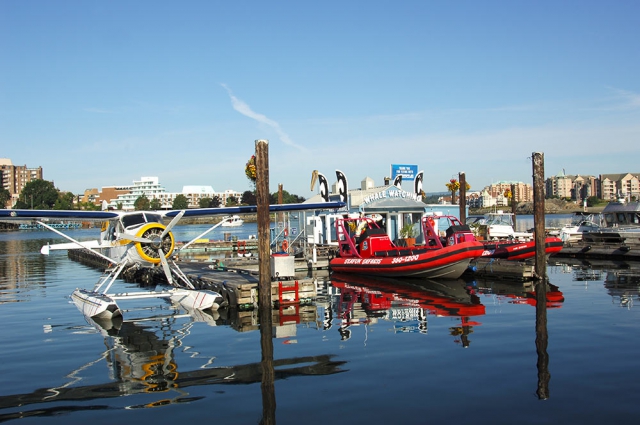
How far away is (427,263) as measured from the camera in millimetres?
22359

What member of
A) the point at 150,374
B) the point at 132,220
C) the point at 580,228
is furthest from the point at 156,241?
the point at 580,228

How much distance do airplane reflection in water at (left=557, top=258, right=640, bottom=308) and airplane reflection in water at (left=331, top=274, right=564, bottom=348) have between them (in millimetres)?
1848

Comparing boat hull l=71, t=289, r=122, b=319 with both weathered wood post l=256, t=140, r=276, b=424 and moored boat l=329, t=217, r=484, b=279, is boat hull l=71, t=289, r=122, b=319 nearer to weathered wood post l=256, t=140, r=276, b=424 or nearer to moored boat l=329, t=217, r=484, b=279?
weathered wood post l=256, t=140, r=276, b=424

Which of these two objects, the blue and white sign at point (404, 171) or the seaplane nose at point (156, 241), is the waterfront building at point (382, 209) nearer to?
the blue and white sign at point (404, 171)

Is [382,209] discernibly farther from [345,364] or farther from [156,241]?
[345,364]

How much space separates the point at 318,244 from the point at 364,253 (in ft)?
29.0

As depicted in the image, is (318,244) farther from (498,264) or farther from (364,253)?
(498,264)

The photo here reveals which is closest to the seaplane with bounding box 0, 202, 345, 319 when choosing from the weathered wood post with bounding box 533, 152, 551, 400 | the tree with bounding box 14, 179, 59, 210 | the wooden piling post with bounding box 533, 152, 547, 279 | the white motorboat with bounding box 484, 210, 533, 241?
the weathered wood post with bounding box 533, 152, 551, 400

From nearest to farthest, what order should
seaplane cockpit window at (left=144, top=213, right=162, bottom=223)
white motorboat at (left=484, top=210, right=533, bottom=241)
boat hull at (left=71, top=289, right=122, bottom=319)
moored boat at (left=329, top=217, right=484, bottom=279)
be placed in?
boat hull at (left=71, top=289, right=122, bottom=319) < seaplane cockpit window at (left=144, top=213, right=162, bottom=223) < moored boat at (left=329, top=217, right=484, bottom=279) < white motorboat at (left=484, top=210, right=533, bottom=241)

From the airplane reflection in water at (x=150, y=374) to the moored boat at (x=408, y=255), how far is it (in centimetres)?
1161

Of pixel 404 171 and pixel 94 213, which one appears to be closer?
pixel 94 213

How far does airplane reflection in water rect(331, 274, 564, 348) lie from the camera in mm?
14383

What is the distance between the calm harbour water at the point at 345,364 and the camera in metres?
8.08

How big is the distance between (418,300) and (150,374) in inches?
396
